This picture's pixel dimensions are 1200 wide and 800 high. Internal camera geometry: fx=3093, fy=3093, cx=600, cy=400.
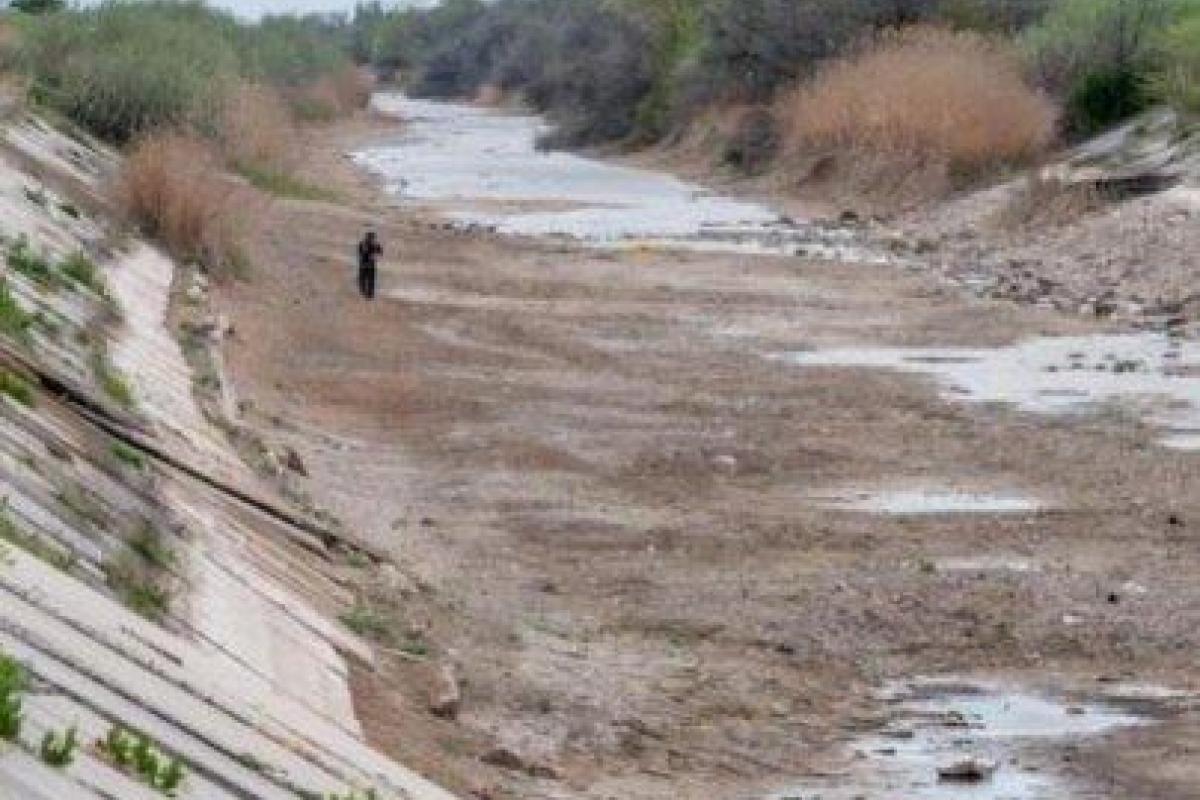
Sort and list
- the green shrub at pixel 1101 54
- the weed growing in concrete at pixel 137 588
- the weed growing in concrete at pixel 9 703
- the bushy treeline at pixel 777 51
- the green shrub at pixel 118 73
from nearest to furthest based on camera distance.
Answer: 1. the weed growing in concrete at pixel 9 703
2. the weed growing in concrete at pixel 137 588
3. the green shrub at pixel 118 73
4. the green shrub at pixel 1101 54
5. the bushy treeline at pixel 777 51

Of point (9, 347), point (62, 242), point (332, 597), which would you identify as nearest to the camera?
point (332, 597)

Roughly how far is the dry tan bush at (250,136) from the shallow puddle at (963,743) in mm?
35731

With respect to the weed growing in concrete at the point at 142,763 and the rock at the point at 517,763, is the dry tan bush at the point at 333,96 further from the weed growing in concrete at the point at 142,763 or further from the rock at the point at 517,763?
the weed growing in concrete at the point at 142,763

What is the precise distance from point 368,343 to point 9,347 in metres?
14.4

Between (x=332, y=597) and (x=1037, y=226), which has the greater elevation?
(x=332, y=597)

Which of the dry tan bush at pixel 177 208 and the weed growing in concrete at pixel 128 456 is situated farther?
the dry tan bush at pixel 177 208

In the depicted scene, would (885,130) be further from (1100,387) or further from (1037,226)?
(1100,387)

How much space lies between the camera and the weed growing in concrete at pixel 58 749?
7.88 meters

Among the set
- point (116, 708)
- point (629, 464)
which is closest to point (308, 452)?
point (629, 464)

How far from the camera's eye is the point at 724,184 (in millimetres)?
67625

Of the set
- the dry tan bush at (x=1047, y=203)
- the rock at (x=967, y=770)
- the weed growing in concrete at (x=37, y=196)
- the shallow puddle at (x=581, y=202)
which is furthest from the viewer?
the shallow puddle at (x=581, y=202)

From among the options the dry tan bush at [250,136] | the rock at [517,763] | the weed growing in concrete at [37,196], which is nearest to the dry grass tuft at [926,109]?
the dry tan bush at [250,136]

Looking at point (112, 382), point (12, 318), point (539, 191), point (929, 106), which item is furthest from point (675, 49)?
point (12, 318)

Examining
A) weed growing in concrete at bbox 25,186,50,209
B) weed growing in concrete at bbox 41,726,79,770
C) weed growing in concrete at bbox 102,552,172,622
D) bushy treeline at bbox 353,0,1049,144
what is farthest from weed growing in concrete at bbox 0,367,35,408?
bushy treeline at bbox 353,0,1049,144
